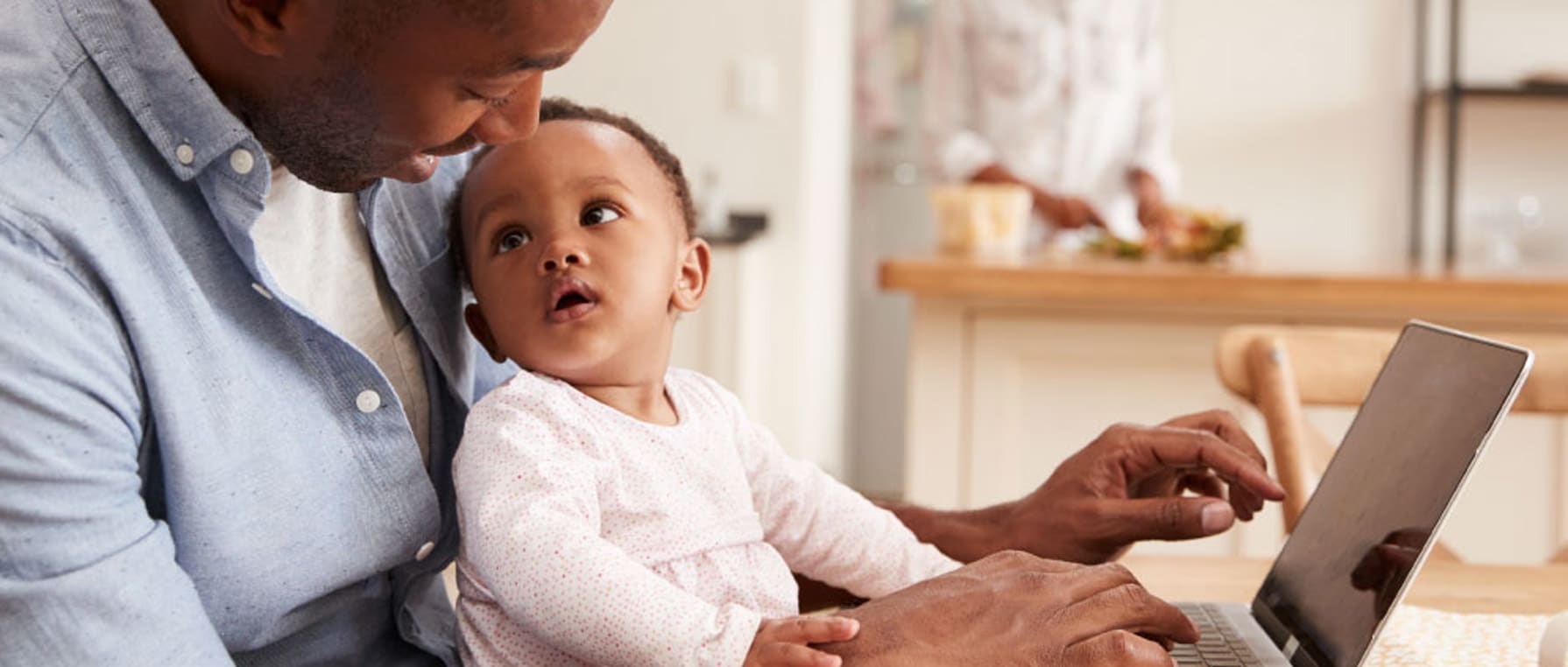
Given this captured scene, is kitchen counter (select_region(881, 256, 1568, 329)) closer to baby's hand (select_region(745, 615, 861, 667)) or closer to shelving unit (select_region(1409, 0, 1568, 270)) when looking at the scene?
baby's hand (select_region(745, 615, 861, 667))

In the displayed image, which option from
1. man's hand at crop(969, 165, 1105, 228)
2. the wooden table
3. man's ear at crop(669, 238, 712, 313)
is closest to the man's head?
man's ear at crop(669, 238, 712, 313)

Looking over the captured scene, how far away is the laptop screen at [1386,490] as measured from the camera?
2.96 feet

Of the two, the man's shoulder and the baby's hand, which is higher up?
the man's shoulder

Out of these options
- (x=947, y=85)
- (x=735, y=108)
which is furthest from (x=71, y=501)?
(x=947, y=85)

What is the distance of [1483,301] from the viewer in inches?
89.9

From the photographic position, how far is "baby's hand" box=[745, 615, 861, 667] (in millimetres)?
819

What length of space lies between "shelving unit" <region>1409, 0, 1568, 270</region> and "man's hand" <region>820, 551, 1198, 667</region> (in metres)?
4.05

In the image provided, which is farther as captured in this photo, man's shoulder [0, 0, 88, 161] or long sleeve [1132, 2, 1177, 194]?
long sleeve [1132, 2, 1177, 194]

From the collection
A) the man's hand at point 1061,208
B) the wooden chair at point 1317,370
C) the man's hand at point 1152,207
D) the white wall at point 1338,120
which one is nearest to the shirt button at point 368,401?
the wooden chair at point 1317,370

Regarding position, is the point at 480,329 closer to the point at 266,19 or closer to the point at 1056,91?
the point at 266,19

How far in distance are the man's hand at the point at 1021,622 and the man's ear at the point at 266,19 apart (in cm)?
45

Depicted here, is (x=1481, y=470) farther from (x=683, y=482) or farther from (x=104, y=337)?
(x=104, y=337)

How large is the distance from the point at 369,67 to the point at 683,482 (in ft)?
1.16

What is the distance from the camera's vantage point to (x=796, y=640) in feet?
2.73
